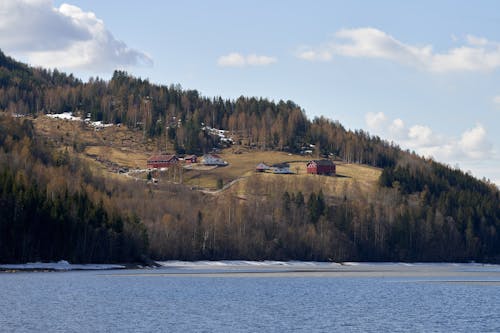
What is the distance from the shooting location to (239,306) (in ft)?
240

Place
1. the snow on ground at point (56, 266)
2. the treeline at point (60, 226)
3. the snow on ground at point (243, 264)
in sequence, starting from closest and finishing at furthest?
the snow on ground at point (56, 266) < the treeline at point (60, 226) < the snow on ground at point (243, 264)

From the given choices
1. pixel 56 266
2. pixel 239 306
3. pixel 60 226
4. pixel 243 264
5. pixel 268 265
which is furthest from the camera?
pixel 268 265

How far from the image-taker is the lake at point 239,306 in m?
58.9

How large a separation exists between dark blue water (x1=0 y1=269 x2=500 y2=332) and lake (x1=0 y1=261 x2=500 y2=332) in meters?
0.08

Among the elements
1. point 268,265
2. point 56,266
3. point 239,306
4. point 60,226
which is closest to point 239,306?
point 239,306

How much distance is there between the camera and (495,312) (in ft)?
229

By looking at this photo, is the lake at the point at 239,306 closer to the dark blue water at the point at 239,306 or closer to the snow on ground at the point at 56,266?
the dark blue water at the point at 239,306

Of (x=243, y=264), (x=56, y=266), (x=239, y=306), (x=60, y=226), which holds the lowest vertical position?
(x=239, y=306)

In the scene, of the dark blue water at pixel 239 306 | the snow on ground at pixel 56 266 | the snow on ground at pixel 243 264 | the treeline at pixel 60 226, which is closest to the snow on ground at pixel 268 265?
the snow on ground at pixel 243 264

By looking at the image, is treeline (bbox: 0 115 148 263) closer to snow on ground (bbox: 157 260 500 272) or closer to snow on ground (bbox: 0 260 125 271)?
snow on ground (bbox: 0 260 125 271)

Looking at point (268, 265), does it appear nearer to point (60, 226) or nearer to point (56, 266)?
point (60, 226)

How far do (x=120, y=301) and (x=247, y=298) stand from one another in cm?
1349

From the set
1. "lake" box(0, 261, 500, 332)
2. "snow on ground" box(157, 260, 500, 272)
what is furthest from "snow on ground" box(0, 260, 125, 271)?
"snow on ground" box(157, 260, 500, 272)

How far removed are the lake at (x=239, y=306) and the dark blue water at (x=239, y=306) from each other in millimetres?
75
